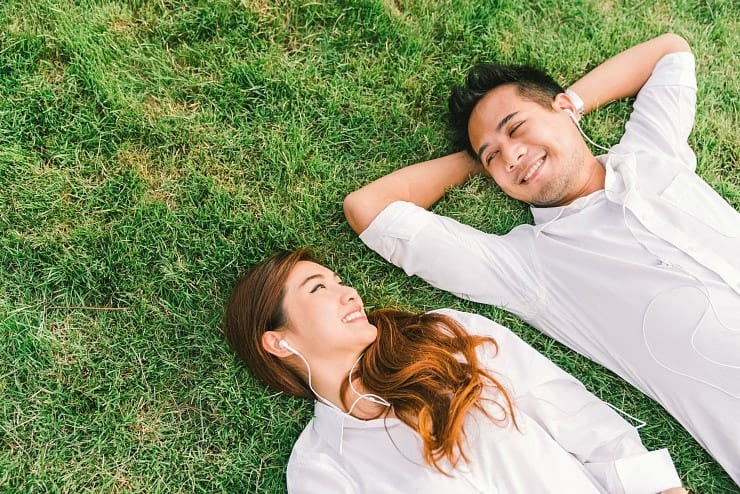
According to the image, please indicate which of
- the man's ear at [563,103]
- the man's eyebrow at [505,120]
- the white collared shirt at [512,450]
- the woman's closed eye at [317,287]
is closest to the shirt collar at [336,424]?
the white collared shirt at [512,450]

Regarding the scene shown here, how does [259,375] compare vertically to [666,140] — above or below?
below

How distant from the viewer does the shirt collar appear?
287 cm

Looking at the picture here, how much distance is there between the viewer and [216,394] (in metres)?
3.22

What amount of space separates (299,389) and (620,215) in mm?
1904

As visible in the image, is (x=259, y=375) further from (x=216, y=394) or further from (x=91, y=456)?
(x=91, y=456)

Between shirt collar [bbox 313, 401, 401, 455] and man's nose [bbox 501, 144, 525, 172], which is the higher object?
man's nose [bbox 501, 144, 525, 172]

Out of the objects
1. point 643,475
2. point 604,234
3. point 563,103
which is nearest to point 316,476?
point 643,475

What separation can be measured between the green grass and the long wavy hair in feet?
0.71

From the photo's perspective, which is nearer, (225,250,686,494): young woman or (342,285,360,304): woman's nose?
(225,250,686,494): young woman

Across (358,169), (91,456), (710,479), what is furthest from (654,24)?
(91,456)

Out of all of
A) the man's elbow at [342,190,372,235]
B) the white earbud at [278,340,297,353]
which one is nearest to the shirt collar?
the white earbud at [278,340,297,353]

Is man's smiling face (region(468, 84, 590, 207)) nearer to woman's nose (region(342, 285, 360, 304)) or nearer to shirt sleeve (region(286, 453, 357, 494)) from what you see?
woman's nose (region(342, 285, 360, 304))

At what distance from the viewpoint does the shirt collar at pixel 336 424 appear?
2.87 m

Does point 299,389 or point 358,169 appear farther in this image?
point 358,169
